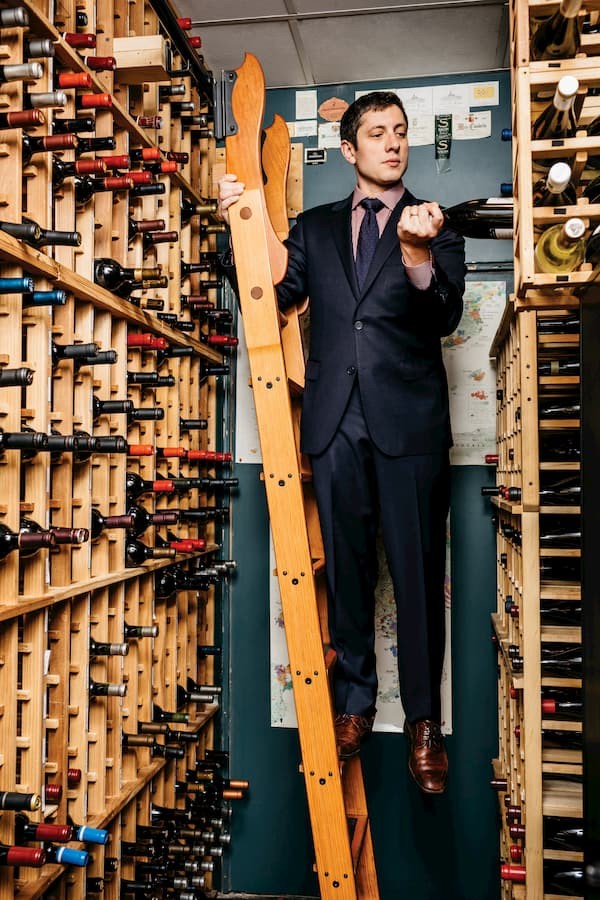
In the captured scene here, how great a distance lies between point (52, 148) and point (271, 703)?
6.88 feet

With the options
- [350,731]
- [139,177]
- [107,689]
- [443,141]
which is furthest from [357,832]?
[443,141]

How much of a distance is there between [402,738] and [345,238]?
170 cm

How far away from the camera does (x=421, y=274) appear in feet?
6.72

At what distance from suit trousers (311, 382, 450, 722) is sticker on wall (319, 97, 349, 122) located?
122 cm

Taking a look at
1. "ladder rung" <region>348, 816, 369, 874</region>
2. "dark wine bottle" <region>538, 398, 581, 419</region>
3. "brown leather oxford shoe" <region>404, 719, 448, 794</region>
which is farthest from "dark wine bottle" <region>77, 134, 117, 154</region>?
"ladder rung" <region>348, 816, 369, 874</region>

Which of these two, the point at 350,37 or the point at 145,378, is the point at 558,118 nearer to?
the point at 145,378

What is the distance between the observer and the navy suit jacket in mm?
2260

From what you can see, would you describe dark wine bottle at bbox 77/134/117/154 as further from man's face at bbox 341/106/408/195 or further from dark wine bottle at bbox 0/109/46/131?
man's face at bbox 341/106/408/195

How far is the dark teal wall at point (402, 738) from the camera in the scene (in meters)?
2.79

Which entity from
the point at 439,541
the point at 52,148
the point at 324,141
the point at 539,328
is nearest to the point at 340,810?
the point at 439,541

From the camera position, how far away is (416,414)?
89.7 inches

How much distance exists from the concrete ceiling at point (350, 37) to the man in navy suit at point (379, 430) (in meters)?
0.37

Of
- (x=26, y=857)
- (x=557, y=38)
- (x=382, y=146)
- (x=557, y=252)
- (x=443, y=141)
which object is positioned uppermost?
(x=443, y=141)

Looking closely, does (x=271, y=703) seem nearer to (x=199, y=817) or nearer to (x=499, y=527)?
(x=199, y=817)
